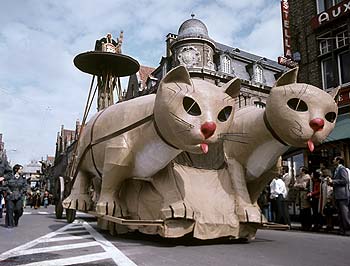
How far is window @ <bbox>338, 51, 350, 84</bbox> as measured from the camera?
1370 cm

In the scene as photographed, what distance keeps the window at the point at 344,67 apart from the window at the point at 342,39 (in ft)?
1.06

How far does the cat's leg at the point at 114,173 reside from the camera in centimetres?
639

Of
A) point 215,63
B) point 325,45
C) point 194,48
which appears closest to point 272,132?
point 325,45

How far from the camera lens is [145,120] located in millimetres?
6266

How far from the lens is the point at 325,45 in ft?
47.7

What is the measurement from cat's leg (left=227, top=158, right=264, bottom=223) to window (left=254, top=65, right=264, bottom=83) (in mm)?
25008

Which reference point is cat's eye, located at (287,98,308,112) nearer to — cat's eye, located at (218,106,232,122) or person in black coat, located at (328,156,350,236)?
cat's eye, located at (218,106,232,122)

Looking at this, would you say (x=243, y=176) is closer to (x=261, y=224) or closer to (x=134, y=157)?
(x=261, y=224)

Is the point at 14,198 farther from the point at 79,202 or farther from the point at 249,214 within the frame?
the point at 249,214

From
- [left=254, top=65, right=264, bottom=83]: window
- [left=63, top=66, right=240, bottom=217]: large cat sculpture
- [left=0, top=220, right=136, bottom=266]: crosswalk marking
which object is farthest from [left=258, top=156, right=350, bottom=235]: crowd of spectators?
[left=254, top=65, right=264, bottom=83]: window

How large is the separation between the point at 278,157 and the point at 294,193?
443cm

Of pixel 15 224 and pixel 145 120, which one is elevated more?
pixel 145 120

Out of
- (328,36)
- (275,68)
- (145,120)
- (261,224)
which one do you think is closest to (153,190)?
(145,120)

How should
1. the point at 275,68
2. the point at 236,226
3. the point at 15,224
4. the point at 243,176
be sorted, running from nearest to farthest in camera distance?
the point at 236,226
the point at 243,176
the point at 15,224
the point at 275,68
